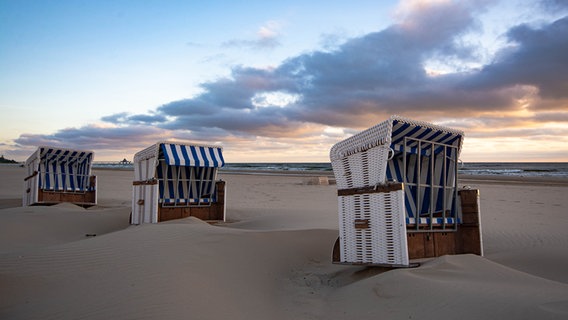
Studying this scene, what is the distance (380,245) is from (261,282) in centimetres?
197

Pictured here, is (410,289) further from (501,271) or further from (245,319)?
(245,319)

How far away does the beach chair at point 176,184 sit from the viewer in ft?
39.6

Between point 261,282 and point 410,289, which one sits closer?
point 410,289

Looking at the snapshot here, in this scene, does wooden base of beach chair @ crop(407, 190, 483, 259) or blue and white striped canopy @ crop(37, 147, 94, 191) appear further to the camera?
blue and white striped canopy @ crop(37, 147, 94, 191)

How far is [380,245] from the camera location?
6266mm

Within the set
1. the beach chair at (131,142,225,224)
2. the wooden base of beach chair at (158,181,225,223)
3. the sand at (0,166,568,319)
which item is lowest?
the sand at (0,166,568,319)

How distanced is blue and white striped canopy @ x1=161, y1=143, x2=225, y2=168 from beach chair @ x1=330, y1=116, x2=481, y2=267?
6.00m

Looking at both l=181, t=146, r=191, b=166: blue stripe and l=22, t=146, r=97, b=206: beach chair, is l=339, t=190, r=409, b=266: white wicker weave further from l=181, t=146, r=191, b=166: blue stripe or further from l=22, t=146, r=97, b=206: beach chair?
l=22, t=146, r=97, b=206: beach chair

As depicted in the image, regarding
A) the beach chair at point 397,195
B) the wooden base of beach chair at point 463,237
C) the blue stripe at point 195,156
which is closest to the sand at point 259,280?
the beach chair at point 397,195

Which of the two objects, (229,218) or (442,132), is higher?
(442,132)

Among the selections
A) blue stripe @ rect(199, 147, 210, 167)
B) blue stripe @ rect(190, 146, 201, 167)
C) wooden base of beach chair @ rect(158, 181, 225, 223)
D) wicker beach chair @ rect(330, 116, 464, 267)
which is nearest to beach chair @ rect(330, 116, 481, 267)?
wicker beach chair @ rect(330, 116, 464, 267)

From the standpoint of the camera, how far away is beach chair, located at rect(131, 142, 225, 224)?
12062 mm

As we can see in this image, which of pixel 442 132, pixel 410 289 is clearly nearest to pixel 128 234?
pixel 410 289

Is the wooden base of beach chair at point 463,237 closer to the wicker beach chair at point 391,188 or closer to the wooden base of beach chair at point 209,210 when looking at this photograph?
the wicker beach chair at point 391,188
